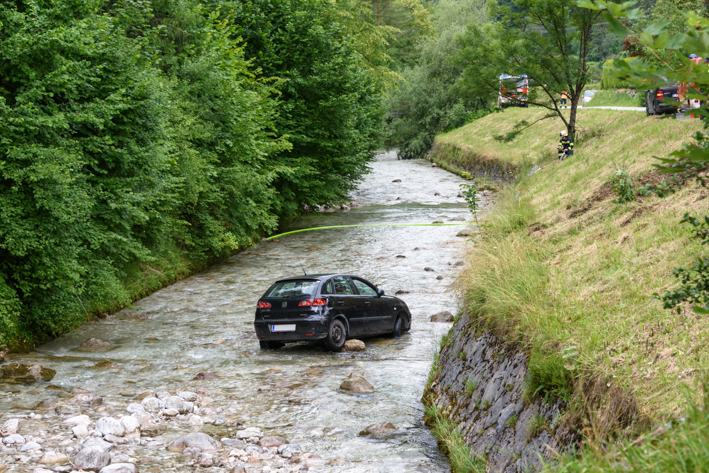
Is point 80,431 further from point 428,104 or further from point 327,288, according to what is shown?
point 428,104

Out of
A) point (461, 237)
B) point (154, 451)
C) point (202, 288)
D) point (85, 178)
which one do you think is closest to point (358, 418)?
point (154, 451)

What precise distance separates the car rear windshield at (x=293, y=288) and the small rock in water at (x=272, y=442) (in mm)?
5106

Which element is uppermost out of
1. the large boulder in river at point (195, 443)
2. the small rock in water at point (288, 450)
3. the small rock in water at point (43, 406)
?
the small rock in water at point (43, 406)

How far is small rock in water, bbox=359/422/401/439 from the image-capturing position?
27.6ft

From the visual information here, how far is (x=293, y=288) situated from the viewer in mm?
13258

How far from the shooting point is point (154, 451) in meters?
7.73

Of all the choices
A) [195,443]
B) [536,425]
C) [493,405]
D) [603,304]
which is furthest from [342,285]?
[536,425]

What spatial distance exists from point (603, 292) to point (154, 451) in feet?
17.9

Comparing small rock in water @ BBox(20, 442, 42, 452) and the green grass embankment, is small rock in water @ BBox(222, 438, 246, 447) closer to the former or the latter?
small rock in water @ BBox(20, 442, 42, 452)

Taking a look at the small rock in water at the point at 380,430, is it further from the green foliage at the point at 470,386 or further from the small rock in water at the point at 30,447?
the small rock in water at the point at 30,447

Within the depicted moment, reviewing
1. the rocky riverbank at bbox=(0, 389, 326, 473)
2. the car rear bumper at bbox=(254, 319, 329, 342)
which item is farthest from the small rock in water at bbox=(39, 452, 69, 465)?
the car rear bumper at bbox=(254, 319, 329, 342)

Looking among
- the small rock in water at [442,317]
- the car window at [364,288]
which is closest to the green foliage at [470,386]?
the car window at [364,288]

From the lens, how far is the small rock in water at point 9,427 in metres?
7.90

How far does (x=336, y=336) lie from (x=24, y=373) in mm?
5648
